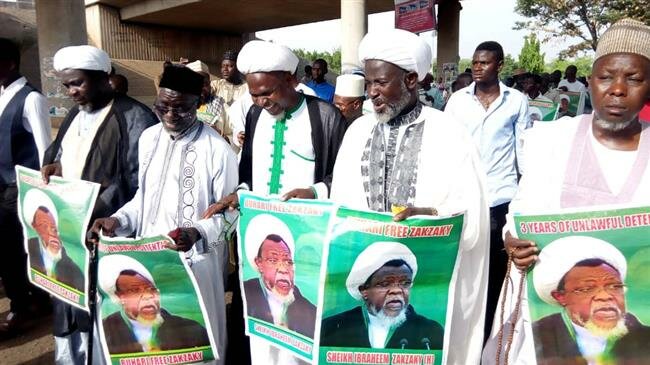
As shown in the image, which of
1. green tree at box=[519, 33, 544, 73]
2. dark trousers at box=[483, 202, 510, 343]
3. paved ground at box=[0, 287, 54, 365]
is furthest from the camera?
green tree at box=[519, 33, 544, 73]

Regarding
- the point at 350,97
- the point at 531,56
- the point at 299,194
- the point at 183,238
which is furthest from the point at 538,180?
the point at 531,56

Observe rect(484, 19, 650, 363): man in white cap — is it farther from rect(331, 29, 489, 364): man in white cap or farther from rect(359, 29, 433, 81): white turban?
rect(359, 29, 433, 81): white turban

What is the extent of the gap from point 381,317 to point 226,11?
847 inches

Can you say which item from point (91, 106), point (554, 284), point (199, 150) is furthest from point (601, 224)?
point (91, 106)

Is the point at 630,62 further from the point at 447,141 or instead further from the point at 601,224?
the point at 447,141

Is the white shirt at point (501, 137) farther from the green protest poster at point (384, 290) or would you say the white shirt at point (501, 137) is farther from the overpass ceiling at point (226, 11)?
the overpass ceiling at point (226, 11)

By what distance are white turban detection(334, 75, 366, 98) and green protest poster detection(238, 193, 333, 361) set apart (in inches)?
106

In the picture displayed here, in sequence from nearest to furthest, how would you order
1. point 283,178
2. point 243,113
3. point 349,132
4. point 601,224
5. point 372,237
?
Answer: point 601,224 → point 372,237 → point 349,132 → point 283,178 → point 243,113

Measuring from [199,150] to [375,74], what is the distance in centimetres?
99

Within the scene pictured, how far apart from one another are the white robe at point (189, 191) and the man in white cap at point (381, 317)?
0.82 meters

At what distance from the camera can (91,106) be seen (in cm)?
296

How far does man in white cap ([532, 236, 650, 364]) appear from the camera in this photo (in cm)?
175

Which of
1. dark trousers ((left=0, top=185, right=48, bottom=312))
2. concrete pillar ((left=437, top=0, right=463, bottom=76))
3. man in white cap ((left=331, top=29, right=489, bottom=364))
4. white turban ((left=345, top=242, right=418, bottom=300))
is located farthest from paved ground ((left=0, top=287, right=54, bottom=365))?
concrete pillar ((left=437, top=0, right=463, bottom=76))

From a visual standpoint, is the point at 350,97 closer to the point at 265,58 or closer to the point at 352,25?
the point at 265,58
